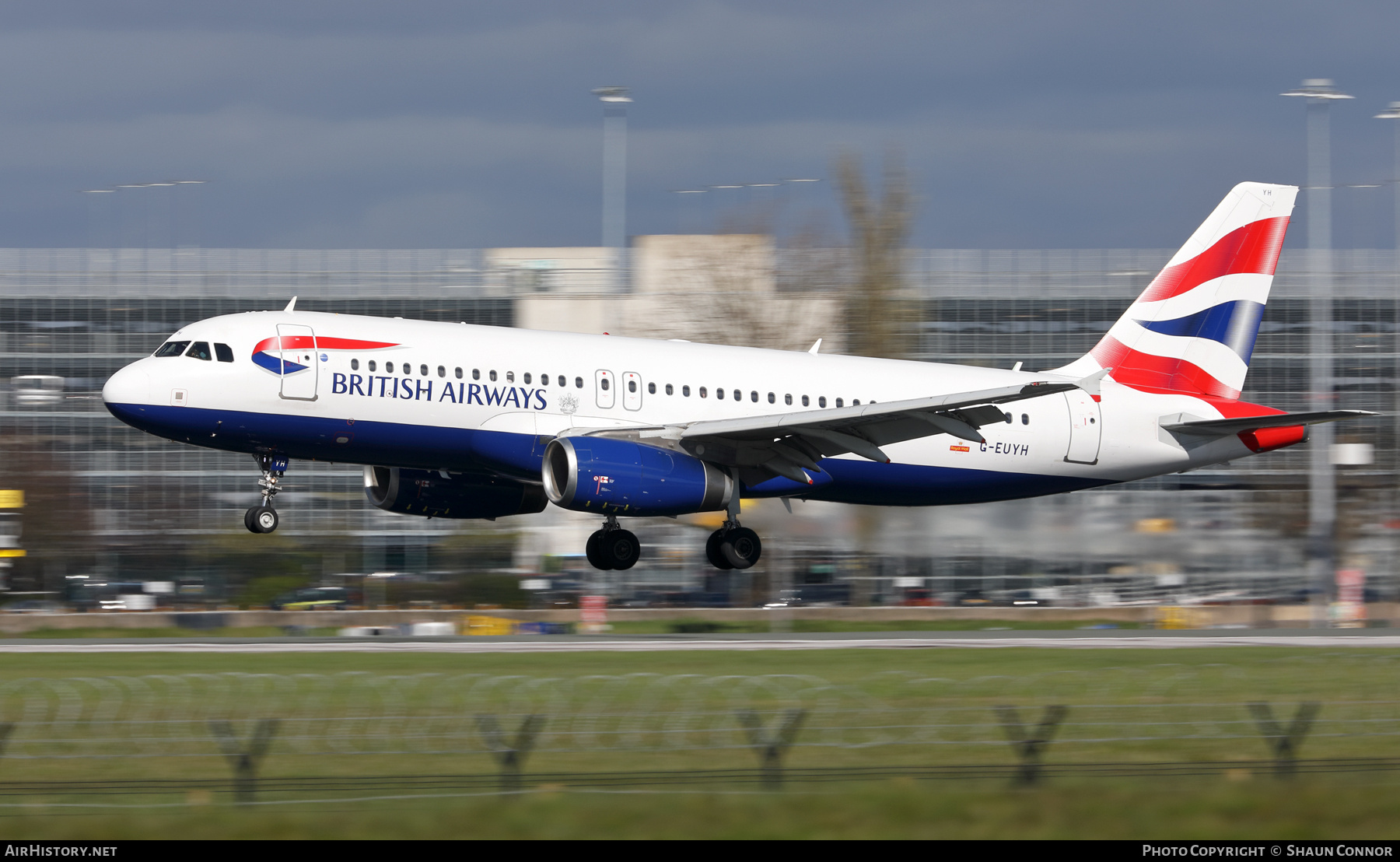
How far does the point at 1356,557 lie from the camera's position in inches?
2188

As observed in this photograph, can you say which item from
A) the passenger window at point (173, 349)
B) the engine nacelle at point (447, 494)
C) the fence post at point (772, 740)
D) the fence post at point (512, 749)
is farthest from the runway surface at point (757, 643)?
the fence post at point (512, 749)

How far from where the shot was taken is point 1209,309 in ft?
128

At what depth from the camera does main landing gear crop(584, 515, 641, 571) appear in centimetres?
3316

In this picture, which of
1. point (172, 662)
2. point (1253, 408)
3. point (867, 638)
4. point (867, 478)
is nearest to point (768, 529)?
point (867, 638)

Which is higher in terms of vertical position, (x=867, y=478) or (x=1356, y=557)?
(x=867, y=478)

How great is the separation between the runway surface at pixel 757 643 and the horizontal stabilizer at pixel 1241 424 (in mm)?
4972

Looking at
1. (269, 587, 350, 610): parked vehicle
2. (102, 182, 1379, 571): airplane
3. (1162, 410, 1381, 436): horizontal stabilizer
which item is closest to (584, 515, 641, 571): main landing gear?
(102, 182, 1379, 571): airplane

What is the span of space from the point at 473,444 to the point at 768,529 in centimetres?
1405

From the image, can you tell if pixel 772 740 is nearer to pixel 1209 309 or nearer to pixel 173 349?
pixel 173 349

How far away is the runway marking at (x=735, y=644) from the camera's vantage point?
34.2 m

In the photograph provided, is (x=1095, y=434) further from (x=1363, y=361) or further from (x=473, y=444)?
(x=1363, y=361)

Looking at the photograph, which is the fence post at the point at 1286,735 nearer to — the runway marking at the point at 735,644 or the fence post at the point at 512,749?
the fence post at the point at 512,749

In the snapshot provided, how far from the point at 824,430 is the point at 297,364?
10.5 metres

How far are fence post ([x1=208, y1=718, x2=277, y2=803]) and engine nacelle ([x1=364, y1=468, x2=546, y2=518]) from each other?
17.9m
